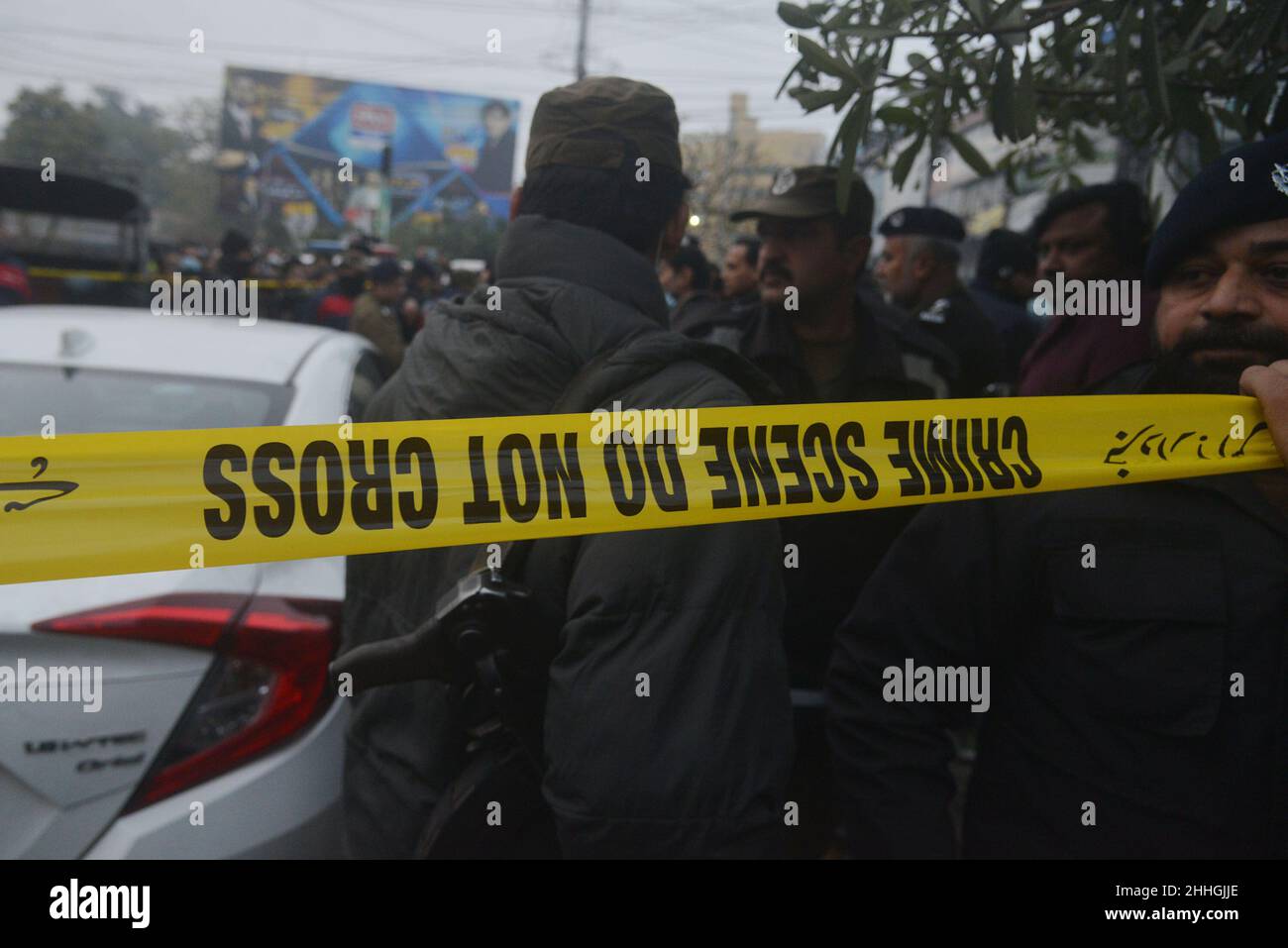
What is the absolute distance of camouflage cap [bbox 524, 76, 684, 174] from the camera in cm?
159

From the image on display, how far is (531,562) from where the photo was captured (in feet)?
4.86

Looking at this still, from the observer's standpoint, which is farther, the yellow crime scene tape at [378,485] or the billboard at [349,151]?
the billboard at [349,151]

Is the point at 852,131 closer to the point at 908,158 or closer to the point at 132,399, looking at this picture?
the point at 908,158

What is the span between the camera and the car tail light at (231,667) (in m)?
1.86

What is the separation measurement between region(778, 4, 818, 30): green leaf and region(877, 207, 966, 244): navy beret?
8.07ft

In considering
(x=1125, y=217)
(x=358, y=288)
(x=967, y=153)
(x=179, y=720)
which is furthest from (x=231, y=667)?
(x=358, y=288)

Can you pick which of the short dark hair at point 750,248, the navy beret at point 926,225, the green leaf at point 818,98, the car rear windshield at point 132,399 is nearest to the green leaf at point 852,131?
the green leaf at point 818,98

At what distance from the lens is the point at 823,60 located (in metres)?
1.88

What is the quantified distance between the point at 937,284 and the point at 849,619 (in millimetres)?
2942

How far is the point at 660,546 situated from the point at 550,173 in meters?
0.66

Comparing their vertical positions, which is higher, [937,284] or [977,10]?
[977,10]

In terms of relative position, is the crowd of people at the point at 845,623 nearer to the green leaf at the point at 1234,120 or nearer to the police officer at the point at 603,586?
the police officer at the point at 603,586

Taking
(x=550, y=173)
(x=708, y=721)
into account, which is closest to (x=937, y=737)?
(x=708, y=721)

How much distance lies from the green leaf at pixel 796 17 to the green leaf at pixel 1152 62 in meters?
0.61
